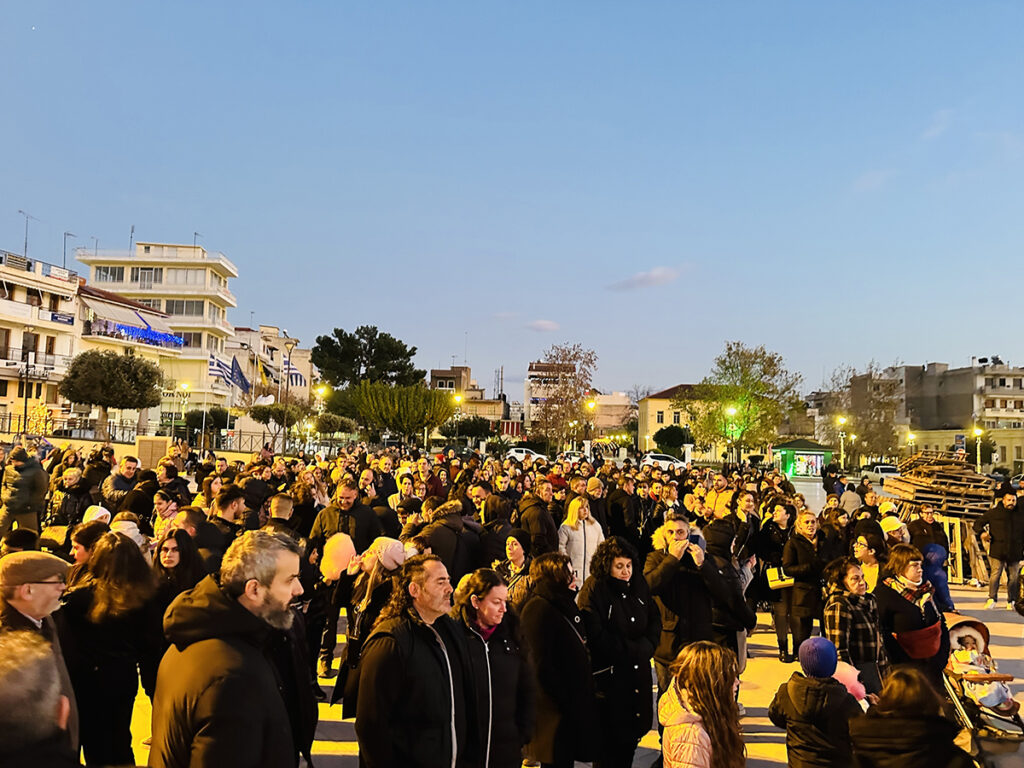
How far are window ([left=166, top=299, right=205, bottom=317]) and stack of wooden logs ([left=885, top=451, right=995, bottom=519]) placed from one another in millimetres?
60792

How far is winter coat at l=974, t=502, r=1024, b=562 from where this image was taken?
37.4ft

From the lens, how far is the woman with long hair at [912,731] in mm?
3357

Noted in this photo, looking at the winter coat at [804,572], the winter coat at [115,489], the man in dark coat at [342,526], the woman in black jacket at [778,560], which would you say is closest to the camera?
the man in dark coat at [342,526]

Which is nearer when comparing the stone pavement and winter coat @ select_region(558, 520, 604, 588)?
the stone pavement

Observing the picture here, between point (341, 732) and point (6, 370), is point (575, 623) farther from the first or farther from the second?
point (6, 370)

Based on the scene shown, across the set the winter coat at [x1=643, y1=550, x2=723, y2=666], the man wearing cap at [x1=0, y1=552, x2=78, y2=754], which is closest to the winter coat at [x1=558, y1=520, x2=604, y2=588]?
the winter coat at [x1=643, y1=550, x2=723, y2=666]

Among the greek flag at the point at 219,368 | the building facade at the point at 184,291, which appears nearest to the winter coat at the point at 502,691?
the greek flag at the point at 219,368

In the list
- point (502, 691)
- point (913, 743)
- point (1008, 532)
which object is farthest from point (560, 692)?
point (1008, 532)

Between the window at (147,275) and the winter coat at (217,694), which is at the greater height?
the window at (147,275)

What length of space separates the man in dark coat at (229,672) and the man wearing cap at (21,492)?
8.87 m

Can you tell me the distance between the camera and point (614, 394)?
12331 cm

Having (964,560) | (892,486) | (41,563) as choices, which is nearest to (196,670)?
(41,563)

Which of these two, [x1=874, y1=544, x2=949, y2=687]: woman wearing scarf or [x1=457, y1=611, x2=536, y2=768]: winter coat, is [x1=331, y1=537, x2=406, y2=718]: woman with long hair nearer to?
[x1=457, y1=611, x2=536, y2=768]: winter coat

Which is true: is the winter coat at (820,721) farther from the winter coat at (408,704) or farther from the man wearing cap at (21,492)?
the man wearing cap at (21,492)
